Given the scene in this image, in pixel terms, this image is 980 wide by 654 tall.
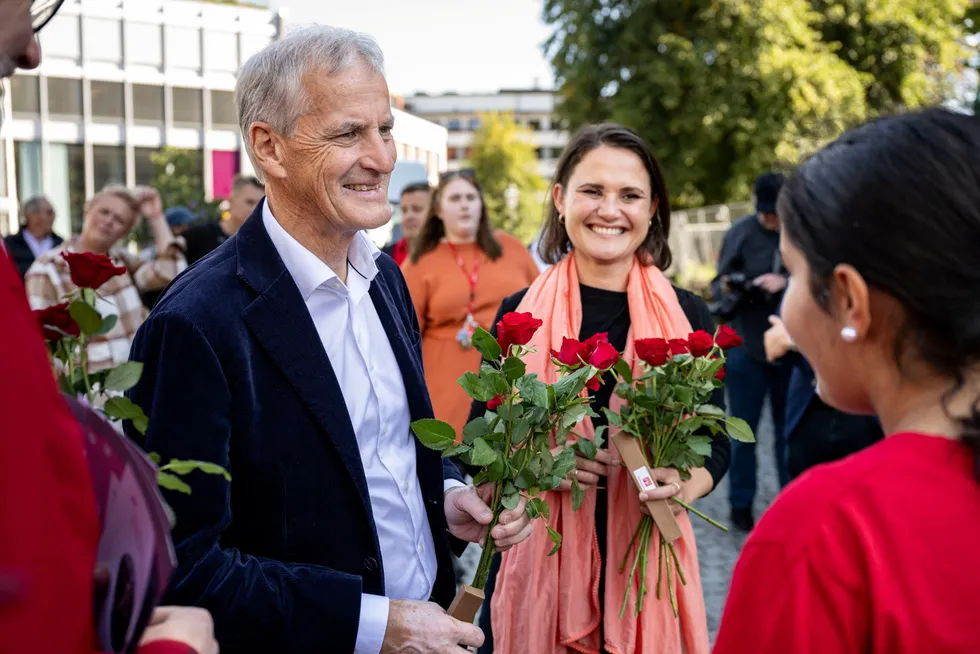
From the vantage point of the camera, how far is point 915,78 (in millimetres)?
27359

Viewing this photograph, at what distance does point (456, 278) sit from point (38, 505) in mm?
5392

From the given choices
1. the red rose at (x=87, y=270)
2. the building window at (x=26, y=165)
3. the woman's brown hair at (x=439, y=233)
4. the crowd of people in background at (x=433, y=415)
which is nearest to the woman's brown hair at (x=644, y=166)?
the crowd of people in background at (x=433, y=415)

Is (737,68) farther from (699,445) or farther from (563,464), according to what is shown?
(563,464)

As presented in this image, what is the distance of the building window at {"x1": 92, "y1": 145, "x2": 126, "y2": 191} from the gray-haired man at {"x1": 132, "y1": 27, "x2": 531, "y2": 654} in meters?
49.1

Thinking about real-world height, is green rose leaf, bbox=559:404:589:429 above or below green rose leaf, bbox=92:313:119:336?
below

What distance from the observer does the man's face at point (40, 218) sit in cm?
1070

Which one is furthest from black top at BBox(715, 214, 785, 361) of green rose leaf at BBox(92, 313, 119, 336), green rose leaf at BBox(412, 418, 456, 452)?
green rose leaf at BBox(92, 313, 119, 336)

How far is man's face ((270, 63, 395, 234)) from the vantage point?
219cm

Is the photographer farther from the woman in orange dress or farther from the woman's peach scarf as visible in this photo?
the woman's peach scarf

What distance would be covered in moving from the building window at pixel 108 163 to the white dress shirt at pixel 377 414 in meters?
49.1

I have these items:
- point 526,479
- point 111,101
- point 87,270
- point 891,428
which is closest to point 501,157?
point 111,101

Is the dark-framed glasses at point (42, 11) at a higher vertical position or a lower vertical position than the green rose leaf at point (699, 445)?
higher

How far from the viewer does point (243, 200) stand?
6.90 meters

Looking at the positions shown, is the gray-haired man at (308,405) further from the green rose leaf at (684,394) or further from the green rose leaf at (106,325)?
the green rose leaf at (684,394)
